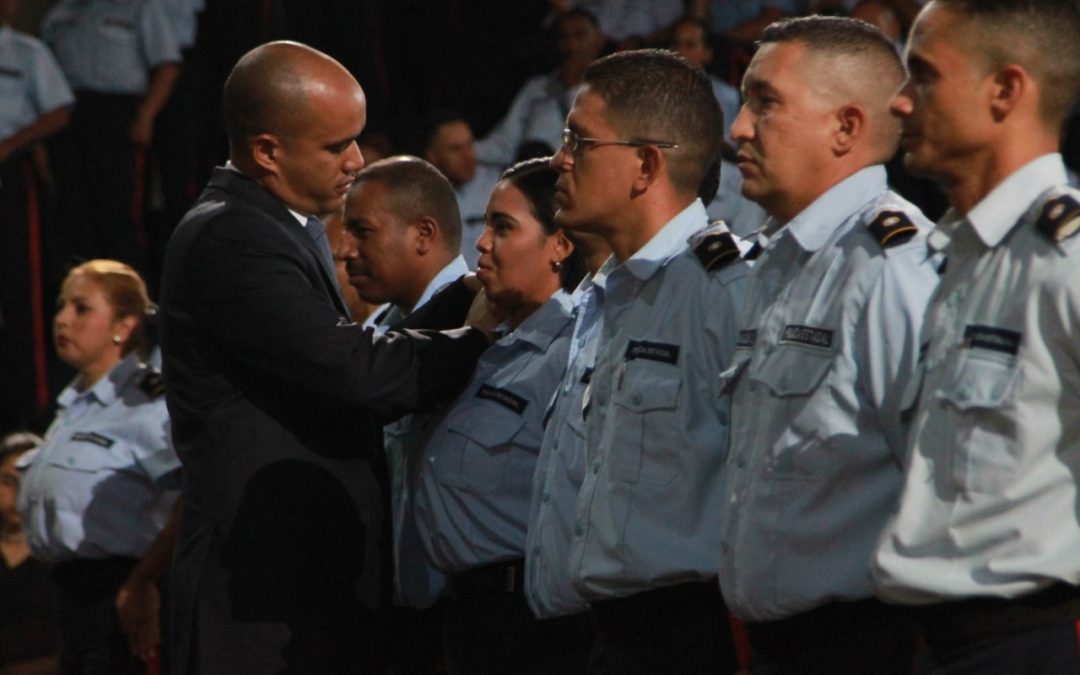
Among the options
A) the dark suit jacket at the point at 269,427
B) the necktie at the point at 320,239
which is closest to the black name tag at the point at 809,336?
the dark suit jacket at the point at 269,427

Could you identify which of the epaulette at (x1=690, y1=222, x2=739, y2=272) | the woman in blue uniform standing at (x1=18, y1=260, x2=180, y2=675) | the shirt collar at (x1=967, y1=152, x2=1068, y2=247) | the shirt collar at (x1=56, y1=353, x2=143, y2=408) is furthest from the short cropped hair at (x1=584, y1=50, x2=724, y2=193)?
the shirt collar at (x1=56, y1=353, x2=143, y2=408)

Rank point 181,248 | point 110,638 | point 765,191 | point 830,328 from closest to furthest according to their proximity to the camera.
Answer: point 830,328
point 765,191
point 181,248
point 110,638

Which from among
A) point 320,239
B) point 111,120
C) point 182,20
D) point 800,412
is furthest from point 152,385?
point 182,20

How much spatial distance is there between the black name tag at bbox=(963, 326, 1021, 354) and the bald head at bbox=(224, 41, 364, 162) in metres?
1.61

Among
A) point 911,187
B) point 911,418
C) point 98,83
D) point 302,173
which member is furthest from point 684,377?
point 98,83

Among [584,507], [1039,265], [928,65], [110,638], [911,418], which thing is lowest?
[110,638]

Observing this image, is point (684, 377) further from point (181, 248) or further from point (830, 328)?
point (181, 248)

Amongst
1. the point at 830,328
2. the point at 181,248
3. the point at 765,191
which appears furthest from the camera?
the point at 181,248

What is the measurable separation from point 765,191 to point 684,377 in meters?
0.33

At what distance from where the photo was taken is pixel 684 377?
2834 millimetres

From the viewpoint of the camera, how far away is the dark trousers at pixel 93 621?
16.8ft

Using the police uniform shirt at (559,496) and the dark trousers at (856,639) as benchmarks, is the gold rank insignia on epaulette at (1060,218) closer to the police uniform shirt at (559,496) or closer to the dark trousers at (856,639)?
the dark trousers at (856,639)

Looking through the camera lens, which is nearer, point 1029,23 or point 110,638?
point 1029,23

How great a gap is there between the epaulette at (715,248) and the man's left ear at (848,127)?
321 mm
